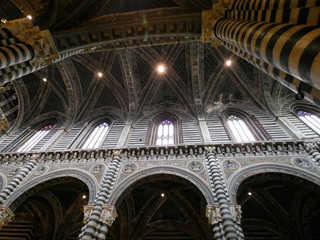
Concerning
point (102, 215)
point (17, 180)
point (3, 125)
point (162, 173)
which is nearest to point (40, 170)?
point (17, 180)

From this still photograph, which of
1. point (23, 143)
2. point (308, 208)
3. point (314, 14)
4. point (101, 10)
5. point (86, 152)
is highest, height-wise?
point (101, 10)

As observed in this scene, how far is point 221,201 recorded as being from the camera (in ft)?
23.2

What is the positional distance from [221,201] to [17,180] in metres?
8.80

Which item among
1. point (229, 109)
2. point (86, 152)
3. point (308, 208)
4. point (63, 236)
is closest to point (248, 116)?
point (229, 109)

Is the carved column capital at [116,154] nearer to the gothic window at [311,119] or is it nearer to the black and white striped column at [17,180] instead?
the black and white striped column at [17,180]

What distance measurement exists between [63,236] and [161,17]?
12.5m

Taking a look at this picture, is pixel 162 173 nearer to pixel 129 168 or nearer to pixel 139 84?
pixel 129 168

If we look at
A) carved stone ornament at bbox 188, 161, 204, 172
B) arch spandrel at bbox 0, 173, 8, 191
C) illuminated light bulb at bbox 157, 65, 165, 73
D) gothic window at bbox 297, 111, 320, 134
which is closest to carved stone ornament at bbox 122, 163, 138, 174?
carved stone ornament at bbox 188, 161, 204, 172

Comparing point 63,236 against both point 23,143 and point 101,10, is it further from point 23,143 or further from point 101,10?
point 101,10

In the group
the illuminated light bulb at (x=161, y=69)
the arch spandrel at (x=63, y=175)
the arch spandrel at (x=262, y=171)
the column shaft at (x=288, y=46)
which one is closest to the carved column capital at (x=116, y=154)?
the arch spandrel at (x=63, y=175)

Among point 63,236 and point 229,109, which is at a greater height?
point 229,109

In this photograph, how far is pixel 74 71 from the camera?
15617 millimetres

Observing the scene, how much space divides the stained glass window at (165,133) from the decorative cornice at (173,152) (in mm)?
1856

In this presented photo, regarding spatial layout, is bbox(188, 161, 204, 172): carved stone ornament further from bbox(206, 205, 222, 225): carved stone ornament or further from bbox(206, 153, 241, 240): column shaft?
bbox(206, 205, 222, 225): carved stone ornament
